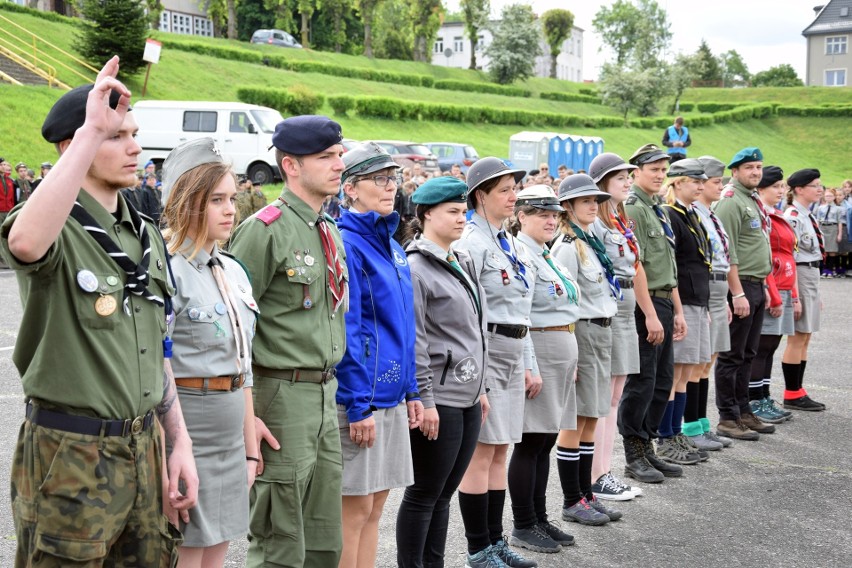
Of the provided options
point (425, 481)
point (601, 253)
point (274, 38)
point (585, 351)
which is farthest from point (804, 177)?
point (274, 38)

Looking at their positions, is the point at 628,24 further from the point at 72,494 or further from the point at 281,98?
the point at 72,494

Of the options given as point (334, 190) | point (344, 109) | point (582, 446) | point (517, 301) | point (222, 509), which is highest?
point (344, 109)

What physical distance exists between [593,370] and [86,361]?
4.03 m

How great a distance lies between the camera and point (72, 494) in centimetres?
276

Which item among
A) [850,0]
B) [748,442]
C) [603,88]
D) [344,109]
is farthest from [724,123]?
[748,442]

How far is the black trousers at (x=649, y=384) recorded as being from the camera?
7168 millimetres

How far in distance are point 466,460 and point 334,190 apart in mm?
1603

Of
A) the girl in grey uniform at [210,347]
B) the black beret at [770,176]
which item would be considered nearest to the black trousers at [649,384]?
the black beret at [770,176]

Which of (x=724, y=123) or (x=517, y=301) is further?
(x=724, y=123)

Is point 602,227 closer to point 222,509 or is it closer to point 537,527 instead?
point 537,527

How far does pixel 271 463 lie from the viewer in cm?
379

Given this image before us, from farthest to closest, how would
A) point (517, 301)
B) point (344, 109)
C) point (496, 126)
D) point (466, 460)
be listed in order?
point (496, 126)
point (344, 109)
point (517, 301)
point (466, 460)

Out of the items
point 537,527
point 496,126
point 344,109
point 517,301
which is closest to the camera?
point 517,301

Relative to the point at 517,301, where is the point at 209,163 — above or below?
above
